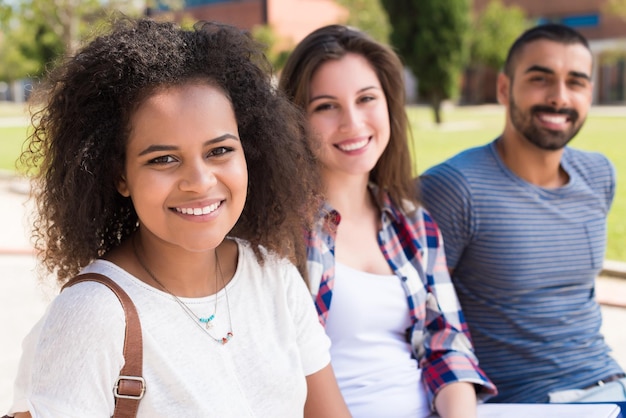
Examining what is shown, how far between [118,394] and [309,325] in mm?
595

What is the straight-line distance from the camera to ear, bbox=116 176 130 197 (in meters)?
1.87

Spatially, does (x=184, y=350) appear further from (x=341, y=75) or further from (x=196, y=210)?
(x=341, y=75)

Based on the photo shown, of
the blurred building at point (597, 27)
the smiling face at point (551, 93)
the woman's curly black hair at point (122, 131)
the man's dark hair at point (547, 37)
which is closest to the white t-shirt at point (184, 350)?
the woman's curly black hair at point (122, 131)

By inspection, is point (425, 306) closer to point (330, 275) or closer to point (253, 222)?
point (330, 275)

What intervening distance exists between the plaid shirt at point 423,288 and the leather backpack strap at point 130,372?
0.76 metres

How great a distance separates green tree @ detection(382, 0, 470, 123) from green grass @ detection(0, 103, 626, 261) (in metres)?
1.37

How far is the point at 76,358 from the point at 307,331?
2.16ft

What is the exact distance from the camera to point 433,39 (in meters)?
24.5

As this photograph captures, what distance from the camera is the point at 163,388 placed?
170 centimetres

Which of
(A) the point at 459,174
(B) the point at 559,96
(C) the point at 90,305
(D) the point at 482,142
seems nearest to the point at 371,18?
(D) the point at 482,142

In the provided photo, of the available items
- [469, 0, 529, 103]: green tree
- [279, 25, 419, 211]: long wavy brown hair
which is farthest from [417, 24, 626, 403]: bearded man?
[469, 0, 529, 103]: green tree

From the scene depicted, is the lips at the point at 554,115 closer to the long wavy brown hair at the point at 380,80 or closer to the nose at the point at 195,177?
the long wavy brown hair at the point at 380,80

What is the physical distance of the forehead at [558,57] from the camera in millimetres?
3088

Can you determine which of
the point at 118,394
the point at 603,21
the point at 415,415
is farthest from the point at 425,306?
the point at 603,21
